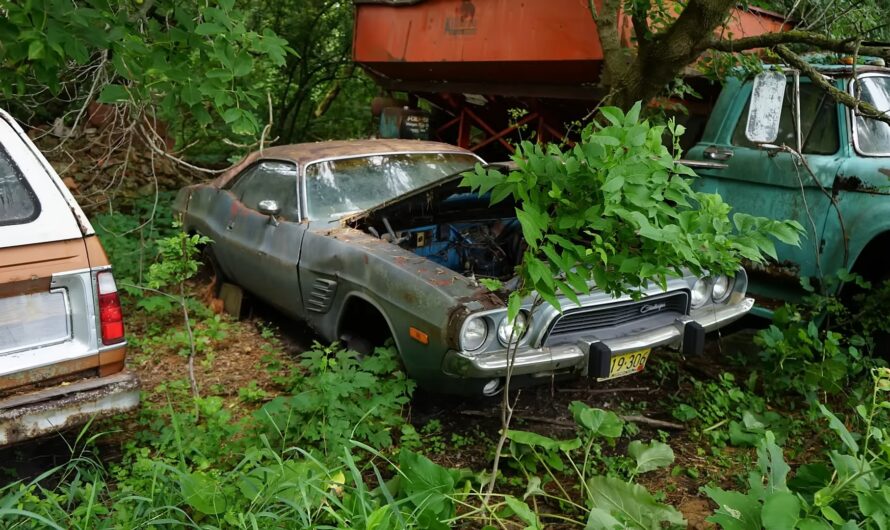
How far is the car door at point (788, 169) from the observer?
4.30 metres

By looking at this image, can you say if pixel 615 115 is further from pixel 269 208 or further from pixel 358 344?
pixel 269 208

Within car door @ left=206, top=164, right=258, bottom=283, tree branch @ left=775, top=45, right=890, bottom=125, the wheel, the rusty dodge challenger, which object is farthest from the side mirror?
tree branch @ left=775, top=45, right=890, bottom=125

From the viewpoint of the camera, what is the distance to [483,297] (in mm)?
3199

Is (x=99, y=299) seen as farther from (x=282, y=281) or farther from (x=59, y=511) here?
(x=282, y=281)

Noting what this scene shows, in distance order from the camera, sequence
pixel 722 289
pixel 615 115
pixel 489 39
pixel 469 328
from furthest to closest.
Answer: pixel 489 39 → pixel 722 289 → pixel 469 328 → pixel 615 115

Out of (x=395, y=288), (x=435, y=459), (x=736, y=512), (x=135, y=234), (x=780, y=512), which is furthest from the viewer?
(x=135, y=234)

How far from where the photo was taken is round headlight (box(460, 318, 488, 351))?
3.14 metres

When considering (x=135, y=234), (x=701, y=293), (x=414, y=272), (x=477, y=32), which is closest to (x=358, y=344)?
(x=414, y=272)

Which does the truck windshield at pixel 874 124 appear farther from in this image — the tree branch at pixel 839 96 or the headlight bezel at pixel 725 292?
the headlight bezel at pixel 725 292

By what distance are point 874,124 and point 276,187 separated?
13.3 ft

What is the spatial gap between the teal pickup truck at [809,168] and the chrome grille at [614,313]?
84cm

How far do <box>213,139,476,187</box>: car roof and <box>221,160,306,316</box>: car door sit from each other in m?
0.07

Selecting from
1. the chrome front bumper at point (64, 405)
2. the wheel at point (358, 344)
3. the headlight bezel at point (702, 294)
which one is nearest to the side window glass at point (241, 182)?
the wheel at point (358, 344)

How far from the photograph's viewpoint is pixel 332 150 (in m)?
4.78
